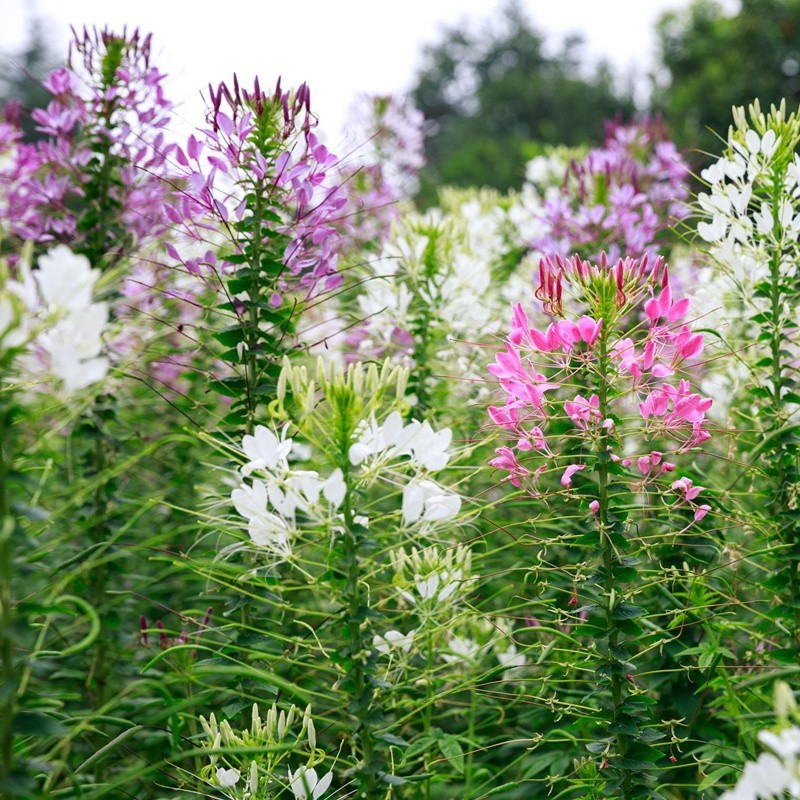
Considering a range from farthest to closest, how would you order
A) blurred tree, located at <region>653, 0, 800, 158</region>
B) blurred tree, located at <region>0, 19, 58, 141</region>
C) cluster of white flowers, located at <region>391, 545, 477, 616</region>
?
1. blurred tree, located at <region>0, 19, 58, 141</region>
2. blurred tree, located at <region>653, 0, 800, 158</region>
3. cluster of white flowers, located at <region>391, 545, 477, 616</region>

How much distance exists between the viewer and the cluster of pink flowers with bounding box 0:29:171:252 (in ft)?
8.09

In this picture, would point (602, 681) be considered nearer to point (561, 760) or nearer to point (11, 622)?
point (561, 760)

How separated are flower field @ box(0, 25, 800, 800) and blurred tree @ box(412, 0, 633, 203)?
27.8ft

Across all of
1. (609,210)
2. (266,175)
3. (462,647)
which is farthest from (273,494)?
(609,210)

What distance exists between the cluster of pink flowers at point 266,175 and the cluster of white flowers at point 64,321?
690mm

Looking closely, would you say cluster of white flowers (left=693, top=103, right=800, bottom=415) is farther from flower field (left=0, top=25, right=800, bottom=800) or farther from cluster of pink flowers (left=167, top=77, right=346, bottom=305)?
cluster of pink flowers (left=167, top=77, right=346, bottom=305)

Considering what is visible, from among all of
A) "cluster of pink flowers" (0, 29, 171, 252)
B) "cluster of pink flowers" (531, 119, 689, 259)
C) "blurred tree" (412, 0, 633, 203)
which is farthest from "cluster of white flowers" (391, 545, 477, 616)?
"blurred tree" (412, 0, 633, 203)

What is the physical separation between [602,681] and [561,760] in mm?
612

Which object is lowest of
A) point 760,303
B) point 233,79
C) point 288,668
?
point 288,668

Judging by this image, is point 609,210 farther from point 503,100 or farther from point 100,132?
point 503,100

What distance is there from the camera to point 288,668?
6.05 ft

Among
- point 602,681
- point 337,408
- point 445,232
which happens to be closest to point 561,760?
point 602,681

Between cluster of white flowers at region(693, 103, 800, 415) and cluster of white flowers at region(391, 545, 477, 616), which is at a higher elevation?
cluster of white flowers at region(693, 103, 800, 415)

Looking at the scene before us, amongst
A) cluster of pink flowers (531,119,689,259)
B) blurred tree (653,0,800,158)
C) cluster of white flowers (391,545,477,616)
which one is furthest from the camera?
blurred tree (653,0,800,158)
